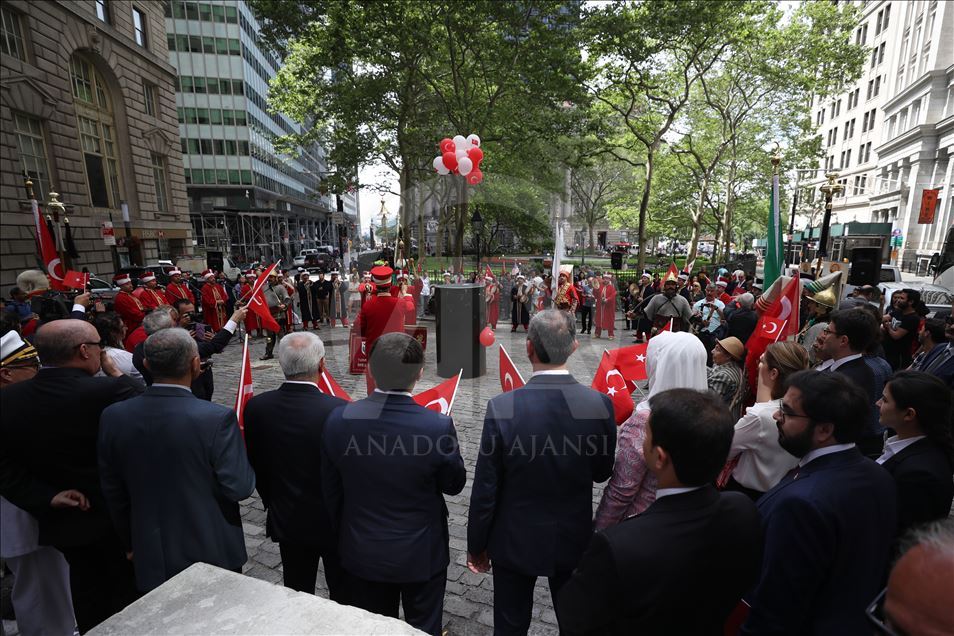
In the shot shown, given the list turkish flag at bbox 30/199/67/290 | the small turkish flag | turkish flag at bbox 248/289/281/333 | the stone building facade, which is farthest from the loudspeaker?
the stone building facade

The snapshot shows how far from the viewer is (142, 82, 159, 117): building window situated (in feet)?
86.1

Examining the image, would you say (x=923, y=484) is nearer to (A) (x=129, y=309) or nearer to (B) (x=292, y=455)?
(B) (x=292, y=455)

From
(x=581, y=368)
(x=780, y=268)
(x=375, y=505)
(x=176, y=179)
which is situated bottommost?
(x=581, y=368)

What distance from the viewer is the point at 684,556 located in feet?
4.72

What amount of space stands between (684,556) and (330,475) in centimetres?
179

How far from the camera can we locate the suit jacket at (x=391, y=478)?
2326 mm

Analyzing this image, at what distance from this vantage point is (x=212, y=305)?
39.1ft

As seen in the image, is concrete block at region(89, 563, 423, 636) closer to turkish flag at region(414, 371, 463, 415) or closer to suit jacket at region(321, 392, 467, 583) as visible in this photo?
suit jacket at region(321, 392, 467, 583)

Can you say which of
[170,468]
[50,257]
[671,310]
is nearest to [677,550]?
[170,468]

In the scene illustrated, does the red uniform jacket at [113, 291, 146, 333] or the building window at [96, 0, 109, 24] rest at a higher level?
the building window at [96, 0, 109, 24]

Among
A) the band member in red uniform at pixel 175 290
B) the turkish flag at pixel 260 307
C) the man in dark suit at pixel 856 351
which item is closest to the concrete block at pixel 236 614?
the man in dark suit at pixel 856 351

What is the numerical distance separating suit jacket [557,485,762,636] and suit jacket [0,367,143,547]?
8.52ft

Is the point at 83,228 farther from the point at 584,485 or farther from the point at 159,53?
the point at 584,485

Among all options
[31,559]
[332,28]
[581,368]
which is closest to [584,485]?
[31,559]
